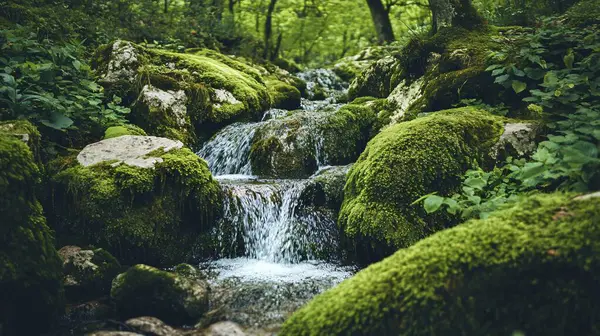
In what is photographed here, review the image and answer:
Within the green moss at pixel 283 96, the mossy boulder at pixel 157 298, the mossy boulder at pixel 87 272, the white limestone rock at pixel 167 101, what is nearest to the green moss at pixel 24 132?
the mossy boulder at pixel 87 272

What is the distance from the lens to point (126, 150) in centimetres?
588

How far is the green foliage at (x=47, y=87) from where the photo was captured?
17.2 ft

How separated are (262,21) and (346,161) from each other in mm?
16875

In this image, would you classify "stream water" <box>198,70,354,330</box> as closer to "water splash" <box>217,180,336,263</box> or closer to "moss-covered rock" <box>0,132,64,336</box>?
"water splash" <box>217,180,336,263</box>

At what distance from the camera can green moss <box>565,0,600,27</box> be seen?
5.75 m

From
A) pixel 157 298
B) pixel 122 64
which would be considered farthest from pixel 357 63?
pixel 157 298

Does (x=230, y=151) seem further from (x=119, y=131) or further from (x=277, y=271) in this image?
(x=277, y=271)

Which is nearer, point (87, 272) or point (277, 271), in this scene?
point (87, 272)

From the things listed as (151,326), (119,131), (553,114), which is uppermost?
(119,131)

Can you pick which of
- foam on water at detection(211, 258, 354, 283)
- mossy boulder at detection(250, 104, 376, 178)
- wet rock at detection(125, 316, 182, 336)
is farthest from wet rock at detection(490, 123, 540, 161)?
wet rock at detection(125, 316, 182, 336)

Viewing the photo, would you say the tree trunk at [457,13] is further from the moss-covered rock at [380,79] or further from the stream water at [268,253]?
the stream water at [268,253]

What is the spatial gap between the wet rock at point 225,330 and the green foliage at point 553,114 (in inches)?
78.0

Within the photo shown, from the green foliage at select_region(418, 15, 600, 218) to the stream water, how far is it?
1637 millimetres

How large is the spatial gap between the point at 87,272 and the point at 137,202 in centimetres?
116
